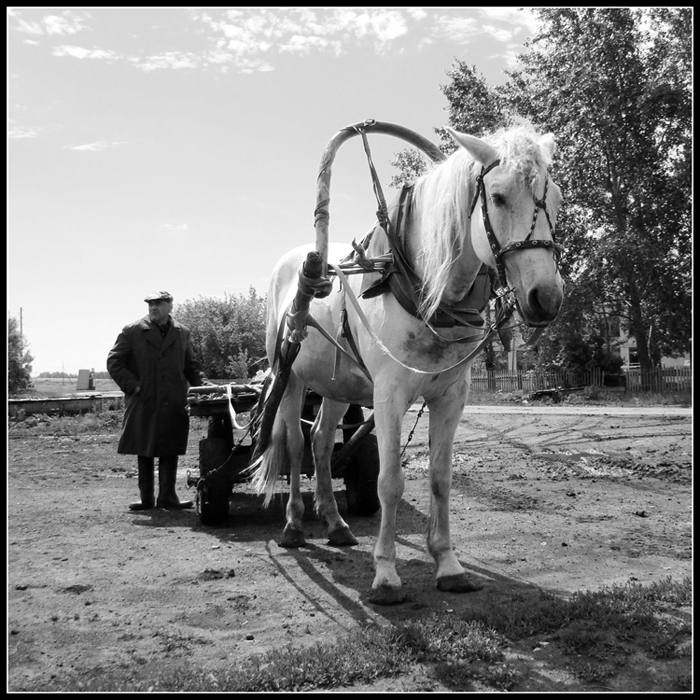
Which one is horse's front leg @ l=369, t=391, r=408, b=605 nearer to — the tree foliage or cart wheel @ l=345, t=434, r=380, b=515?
cart wheel @ l=345, t=434, r=380, b=515

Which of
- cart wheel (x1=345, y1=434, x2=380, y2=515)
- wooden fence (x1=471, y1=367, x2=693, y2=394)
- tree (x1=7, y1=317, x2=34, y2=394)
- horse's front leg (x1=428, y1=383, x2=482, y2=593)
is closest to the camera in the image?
horse's front leg (x1=428, y1=383, x2=482, y2=593)

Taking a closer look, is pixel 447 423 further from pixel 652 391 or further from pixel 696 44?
pixel 652 391

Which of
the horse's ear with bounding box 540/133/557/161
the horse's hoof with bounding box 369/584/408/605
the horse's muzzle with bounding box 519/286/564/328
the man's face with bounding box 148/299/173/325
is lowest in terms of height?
the horse's hoof with bounding box 369/584/408/605

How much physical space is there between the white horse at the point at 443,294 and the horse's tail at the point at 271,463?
3.48ft

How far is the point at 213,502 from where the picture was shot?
5621mm

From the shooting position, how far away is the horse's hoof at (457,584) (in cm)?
377

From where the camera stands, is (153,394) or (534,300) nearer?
(534,300)

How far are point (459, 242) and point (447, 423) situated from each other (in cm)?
111

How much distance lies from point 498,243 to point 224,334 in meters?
34.3

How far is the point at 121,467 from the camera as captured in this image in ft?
30.8

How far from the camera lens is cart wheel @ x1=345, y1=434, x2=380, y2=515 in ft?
19.3

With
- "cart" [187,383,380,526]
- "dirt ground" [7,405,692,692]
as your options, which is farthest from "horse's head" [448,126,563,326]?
"cart" [187,383,380,526]

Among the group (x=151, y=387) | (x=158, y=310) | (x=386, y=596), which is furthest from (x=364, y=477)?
(x=158, y=310)

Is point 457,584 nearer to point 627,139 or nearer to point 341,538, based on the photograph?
point 341,538
